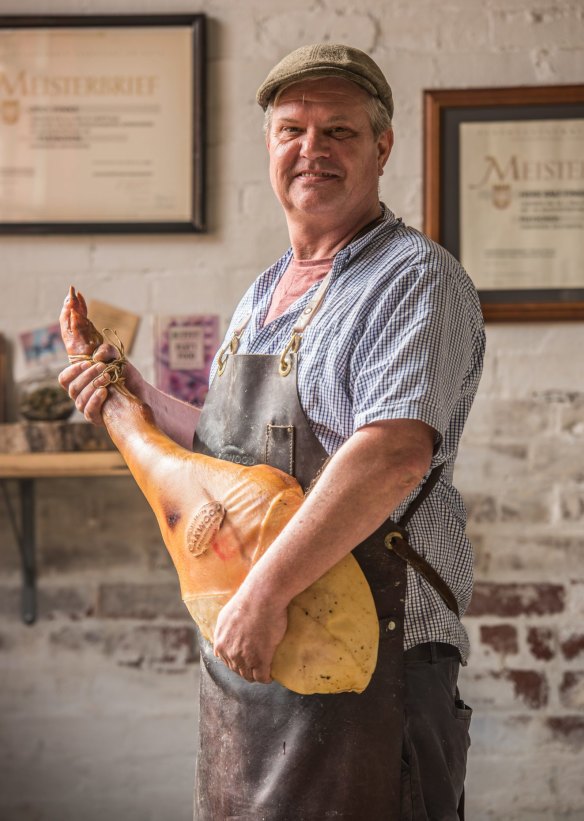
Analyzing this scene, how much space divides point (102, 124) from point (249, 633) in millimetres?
1785

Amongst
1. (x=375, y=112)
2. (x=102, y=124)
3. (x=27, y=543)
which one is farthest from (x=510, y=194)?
(x=27, y=543)

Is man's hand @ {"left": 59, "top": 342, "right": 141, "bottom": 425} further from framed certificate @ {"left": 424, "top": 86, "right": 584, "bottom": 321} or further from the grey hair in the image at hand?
framed certificate @ {"left": 424, "top": 86, "right": 584, "bottom": 321}

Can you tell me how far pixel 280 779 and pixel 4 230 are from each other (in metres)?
1.79

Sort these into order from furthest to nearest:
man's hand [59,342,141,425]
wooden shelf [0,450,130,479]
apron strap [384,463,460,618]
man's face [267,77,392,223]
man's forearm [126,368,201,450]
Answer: wooden shelf [0,450,130,479], man's forearm [126,368,201,450], man's hand [59,342,141,425], man's face [267,77,392,223], apron strap [384,463,460,618]

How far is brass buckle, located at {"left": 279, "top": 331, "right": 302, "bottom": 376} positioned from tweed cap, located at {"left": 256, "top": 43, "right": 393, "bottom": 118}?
349mm

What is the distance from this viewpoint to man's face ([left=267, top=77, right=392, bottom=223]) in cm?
129

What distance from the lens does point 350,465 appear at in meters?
1.09

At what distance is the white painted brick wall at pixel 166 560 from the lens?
95.7 inches

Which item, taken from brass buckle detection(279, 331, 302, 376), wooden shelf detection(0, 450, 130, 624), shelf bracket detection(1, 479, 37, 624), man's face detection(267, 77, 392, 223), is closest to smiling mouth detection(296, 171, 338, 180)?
man's face detection(267, 77, 392, 223)

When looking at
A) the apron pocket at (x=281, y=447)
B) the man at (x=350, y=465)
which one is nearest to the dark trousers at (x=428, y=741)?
the man at (x=350, y=465)

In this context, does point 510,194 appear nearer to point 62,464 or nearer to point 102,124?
point 102,124

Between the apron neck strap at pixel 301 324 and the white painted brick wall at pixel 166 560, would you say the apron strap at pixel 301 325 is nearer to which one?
the apron neck strap at pixel 301 324

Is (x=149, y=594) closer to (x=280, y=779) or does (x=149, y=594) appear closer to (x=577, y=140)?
(x=280, y=779)

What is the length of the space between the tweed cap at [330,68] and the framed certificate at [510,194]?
118cm
